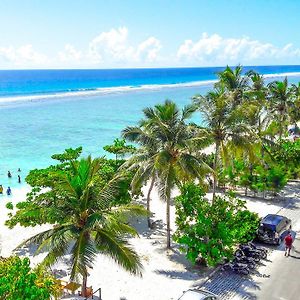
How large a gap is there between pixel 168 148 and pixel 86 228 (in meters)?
7.46

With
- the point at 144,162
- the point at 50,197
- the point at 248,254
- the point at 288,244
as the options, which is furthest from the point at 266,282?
the point at 50,197

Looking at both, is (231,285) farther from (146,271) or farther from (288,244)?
(288,244)

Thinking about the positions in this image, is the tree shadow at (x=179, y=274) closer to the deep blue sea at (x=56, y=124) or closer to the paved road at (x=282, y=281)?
the paved road at (x=282, y=281)

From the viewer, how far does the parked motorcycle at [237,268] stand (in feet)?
59.2

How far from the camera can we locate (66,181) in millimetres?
13844

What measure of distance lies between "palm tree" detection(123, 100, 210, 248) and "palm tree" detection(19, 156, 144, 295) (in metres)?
4.88

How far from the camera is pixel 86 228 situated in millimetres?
13523

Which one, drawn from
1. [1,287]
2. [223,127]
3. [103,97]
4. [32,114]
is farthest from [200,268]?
[103,97]

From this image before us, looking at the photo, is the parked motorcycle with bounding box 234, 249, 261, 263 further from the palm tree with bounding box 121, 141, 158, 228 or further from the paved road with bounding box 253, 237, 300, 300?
the palm tree with bounding box 121, 141, 158, 228

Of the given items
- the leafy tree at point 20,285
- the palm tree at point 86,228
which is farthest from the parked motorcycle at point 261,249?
the leafy tree at point 20,285

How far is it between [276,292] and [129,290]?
5.75 m

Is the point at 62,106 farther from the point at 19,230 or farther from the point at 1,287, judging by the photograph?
the point at 1,287

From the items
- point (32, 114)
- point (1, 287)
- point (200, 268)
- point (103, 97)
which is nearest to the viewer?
point (1, 287)

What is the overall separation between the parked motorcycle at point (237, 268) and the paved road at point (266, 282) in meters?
0.23
